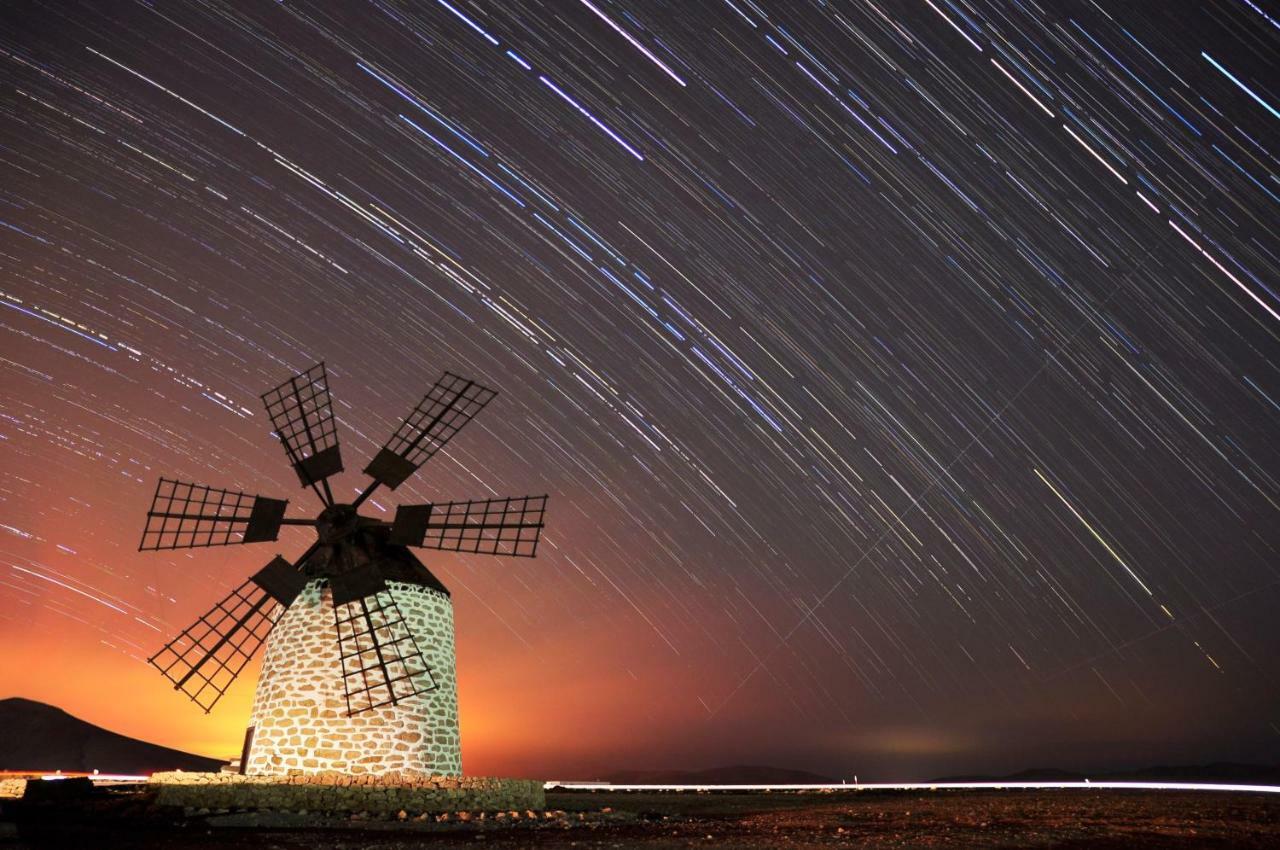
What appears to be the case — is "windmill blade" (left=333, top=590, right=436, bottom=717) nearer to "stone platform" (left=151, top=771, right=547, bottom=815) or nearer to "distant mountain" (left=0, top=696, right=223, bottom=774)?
"stone platform" (left=151, top=771, right=547, bottom=815)

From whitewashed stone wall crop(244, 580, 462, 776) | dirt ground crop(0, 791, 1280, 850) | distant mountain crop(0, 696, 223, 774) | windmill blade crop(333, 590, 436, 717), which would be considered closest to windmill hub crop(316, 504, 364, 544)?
whitewashed stone wall crop(244, 580, 462, 776)

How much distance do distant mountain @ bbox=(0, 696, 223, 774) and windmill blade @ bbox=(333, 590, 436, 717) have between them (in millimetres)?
123445

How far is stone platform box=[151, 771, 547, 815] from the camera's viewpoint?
16.3 meters

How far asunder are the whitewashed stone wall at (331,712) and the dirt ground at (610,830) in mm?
3899

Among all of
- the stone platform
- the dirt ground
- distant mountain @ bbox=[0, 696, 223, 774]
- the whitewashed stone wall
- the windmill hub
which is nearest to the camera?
the dirt ground

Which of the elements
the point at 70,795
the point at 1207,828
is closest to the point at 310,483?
the point at 70,795

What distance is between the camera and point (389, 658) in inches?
837

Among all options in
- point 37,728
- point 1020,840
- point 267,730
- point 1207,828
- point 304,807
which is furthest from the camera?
point 37,728

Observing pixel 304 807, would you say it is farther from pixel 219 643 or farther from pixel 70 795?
pixel 219 643

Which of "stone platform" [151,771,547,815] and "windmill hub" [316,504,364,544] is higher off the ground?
"windmill hub" [316,504,364,544]

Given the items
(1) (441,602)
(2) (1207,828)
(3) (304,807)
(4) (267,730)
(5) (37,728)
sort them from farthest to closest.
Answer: (5) (37,728) < (1) (441,602) < (4) (267,730) < (3) (304,807) < (2) (1207,828)

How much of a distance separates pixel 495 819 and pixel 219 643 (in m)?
11.5

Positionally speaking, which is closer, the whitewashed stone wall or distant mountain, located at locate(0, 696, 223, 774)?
the whitewashed stone wall

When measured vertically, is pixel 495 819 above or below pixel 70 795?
below
